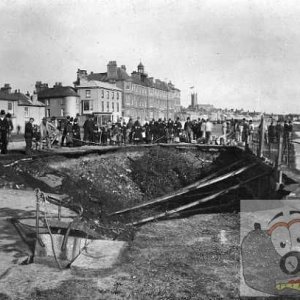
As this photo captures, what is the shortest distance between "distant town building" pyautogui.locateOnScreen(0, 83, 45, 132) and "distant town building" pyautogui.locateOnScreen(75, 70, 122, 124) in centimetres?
1023

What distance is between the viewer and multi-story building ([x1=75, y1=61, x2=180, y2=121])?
226 ft

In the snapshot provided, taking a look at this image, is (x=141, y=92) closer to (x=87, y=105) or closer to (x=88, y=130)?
(x=87, y=105)

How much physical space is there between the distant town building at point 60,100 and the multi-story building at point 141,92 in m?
4.89

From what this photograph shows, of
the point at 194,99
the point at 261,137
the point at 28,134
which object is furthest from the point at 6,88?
the point at 194,99

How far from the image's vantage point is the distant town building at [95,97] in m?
58.8

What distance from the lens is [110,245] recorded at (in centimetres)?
668

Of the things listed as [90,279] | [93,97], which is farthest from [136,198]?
[93,97]

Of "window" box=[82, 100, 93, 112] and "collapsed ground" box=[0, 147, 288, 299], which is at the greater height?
"window" box=[82, 100, 93, 112]

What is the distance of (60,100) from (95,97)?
5.55 meters

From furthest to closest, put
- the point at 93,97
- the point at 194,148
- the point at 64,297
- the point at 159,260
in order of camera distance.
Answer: the point at 93,97 < the point at 194,148 < the point at 159,260 < the point at 64,297

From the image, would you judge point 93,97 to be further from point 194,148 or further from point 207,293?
point 207,293

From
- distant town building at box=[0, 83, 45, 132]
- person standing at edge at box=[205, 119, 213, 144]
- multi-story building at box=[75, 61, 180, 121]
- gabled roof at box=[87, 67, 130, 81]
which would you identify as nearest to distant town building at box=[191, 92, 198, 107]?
multi-story building at box=[75, 61, 180, 121]

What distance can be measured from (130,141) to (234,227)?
14.4 meters

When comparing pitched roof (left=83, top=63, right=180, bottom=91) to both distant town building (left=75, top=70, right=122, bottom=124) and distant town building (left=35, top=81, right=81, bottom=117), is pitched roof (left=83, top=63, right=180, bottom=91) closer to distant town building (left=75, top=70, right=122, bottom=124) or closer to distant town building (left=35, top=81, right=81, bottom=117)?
distant town building (left=75, top=70, right=122, bottom=124)
